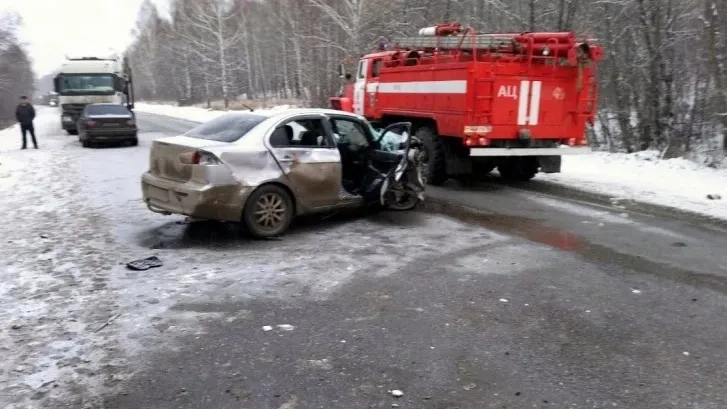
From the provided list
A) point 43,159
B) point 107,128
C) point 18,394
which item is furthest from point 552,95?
point 107,128

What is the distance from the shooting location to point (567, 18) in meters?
17.0

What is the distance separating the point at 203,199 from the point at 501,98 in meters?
5.80

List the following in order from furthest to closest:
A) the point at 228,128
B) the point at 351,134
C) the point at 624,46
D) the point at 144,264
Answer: the point at 624,46, the point at 351,134, the point at 228,128, the point at 144,264

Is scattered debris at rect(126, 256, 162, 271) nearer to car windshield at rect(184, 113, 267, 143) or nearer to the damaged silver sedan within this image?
the damaged silver sedan

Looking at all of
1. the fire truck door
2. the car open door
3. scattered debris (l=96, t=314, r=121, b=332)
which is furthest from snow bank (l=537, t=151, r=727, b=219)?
scattered debris (l=96, t=314, r=121, b=332)

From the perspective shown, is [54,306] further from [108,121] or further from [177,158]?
→ [108,121]

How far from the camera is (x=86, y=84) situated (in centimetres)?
2361

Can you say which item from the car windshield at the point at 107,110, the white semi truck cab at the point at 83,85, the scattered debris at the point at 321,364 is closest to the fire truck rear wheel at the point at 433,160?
the scattered debris at the point at 321,364

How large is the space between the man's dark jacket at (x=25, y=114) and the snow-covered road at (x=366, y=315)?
483 inches

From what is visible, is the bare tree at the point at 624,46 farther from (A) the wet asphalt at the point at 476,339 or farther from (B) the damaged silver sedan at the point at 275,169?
(A) the wet asphalt at the point at 476,339

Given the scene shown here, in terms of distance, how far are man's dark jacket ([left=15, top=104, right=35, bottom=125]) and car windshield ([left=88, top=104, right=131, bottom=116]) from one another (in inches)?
66.7

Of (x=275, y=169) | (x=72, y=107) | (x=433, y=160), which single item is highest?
(x=72, y=107)

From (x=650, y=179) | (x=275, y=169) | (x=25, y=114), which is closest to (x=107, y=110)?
(x=25, y=114)

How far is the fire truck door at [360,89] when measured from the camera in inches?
560
